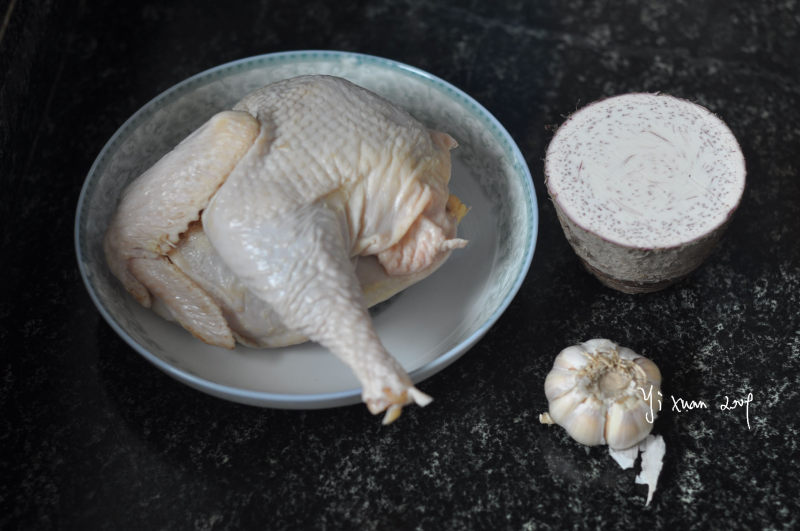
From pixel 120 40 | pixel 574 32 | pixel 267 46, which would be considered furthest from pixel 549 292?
pixel 120 40

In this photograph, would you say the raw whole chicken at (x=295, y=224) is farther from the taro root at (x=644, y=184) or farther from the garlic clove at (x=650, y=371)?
the garlic clove at (x=650, y=371)

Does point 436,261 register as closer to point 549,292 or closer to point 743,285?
point 549,292

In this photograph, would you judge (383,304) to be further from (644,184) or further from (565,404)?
(644,184)

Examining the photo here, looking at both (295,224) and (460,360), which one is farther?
(460,360)

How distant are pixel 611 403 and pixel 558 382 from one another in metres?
0.08

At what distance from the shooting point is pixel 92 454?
119 centimetres

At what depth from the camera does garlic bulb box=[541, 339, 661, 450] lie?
1.15m

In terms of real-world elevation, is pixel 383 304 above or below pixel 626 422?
above

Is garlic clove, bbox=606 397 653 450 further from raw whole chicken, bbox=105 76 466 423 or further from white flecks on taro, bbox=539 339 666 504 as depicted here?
raw whole chicken, bbox=105 76 466 423

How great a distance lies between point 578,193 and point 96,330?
0.77m

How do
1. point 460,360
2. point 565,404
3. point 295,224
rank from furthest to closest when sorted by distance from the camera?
point 460,360 → point 565,404 → point 295,224

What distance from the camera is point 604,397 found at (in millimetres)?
1155

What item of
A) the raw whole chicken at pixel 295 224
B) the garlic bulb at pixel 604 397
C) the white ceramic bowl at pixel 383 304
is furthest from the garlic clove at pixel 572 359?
the raw whole chicken at pixel 295 224

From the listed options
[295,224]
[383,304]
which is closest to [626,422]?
[383,304]
